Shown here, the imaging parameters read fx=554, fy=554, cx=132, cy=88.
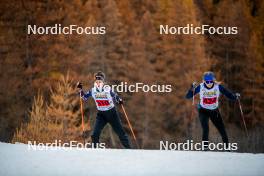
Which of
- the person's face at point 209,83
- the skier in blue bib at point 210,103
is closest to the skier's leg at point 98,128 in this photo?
the skier in blue bib at point 210,103

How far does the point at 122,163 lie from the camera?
8.68 m

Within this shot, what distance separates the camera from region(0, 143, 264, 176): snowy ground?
823 cm

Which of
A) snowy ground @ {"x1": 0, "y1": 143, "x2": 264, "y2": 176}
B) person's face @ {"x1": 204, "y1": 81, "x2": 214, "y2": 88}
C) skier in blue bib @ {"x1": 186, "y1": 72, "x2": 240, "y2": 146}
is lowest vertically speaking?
snowy ground @ {"x1": 0, "y1": 143, "x2": 264, "y2": 176}

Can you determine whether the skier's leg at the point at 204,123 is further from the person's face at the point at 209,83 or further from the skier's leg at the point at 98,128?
the skier's leg at the point at 98,128

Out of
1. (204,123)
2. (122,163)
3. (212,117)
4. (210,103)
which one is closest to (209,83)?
(210,103)

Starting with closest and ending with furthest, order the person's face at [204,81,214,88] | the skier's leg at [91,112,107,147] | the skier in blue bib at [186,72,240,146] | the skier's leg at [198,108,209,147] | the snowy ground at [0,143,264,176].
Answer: the snowy ground at [0,143,264,176], the skier's leg at [91,112,107,147], the skier's leg at [198,108,209,147], the skier in blue bib at [186,72,240,146], the person's face at [204,81,214,88]

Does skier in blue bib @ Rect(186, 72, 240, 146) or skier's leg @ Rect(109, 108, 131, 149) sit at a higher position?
skier in blue bib @ Rect(186, 72, 240, 146)

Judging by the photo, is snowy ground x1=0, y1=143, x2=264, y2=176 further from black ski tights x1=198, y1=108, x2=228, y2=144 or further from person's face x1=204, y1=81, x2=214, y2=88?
person's face x1=204, y1=81, x2=214, y2=88

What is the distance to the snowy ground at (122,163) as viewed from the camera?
8234 mm

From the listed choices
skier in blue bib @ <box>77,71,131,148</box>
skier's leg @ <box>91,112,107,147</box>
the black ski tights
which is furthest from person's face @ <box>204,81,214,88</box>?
skier's leg @ <box>91,112,107,147</box>

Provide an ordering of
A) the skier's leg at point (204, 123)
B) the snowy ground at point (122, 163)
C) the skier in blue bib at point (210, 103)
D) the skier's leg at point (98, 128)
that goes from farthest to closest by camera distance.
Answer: the skier in blue bib at point (210, 103)
the skier's leg at point (204, 123)
the skier's leg at point (98, 128)
the snowy ground at point (122, 163)

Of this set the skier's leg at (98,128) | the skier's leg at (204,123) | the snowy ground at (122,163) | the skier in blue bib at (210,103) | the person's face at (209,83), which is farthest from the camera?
the person's face at (209,83)

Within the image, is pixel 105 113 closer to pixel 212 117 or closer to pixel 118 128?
pixel 118 128

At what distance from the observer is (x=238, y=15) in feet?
136
